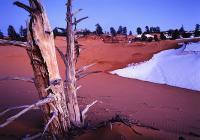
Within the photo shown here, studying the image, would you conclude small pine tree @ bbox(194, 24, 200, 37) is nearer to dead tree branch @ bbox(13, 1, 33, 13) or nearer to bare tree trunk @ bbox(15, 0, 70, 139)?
bare tree trunk @ bbox(15, 0, 70, 139)

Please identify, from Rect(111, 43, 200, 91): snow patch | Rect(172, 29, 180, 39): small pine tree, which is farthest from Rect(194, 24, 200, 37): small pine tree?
Rect(111, 43, 200, 91): snow patch

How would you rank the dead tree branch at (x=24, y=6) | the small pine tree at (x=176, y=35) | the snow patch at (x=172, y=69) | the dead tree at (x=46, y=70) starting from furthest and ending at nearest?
the small pine tree at (x=176, y=35) → the snow patch at (x=172, y=69) → the dead tree at (x=46, y=70) → the dead tree branch at (x=24, y=6)

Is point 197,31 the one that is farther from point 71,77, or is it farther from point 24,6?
point 24,6

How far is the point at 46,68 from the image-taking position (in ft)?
12.5

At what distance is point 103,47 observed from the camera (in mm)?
16797

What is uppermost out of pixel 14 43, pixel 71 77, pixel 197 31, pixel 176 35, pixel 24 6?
pixel 24 6

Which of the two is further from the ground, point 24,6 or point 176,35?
point 24,6

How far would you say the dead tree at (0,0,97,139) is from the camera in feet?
11.6

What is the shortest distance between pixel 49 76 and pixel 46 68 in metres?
0.11

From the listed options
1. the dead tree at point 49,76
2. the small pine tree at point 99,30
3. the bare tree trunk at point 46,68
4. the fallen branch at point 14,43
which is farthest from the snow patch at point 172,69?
the small pine tree at point 99,30

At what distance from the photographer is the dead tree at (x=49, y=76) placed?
3.54 metres

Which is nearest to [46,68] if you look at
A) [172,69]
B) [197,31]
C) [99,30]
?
[172,69]

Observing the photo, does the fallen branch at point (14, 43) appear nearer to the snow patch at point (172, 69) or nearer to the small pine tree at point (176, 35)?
the snow patch at point (172, 69)

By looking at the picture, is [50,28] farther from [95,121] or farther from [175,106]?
[175,106]
